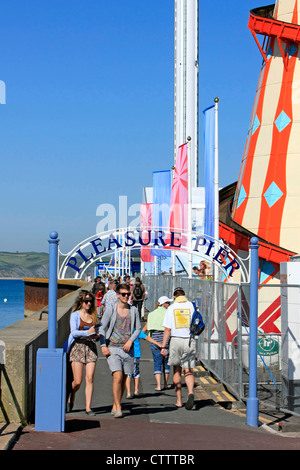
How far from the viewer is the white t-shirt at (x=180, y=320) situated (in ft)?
37.0

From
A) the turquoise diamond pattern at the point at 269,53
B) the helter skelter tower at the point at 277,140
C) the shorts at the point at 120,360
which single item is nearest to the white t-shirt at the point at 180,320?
the shorts at the point at 120,360

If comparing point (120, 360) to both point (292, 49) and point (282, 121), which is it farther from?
point (292, 49)

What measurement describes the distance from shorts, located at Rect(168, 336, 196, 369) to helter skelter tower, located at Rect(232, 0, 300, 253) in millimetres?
12973

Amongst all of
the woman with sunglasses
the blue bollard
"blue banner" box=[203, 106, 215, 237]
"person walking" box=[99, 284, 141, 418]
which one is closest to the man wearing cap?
"person walking" box=[99, 284, 141, 418]

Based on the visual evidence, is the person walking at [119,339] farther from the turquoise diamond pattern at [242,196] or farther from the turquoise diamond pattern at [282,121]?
the turquoise diamond pattern at [242,196]

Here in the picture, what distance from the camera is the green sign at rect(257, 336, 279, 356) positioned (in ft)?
44.7

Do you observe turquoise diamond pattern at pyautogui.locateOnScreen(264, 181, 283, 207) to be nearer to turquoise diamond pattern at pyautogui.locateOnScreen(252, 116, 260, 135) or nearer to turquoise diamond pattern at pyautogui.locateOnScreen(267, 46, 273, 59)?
turquoise diamond pattern at pyautogui.locateOnScreen(252, 116, 260, 135)

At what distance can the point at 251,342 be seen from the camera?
10.2m

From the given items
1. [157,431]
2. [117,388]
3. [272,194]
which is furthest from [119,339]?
[272,194]

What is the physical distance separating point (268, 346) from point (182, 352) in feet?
10.2

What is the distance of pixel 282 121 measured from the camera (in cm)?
2403

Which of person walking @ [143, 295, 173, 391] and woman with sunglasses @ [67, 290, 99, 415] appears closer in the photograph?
woman with sunglasses @ [67, 290, 99, 415]

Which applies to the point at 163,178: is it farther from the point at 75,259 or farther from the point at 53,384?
the point at 53,384

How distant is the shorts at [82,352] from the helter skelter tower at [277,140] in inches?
580
